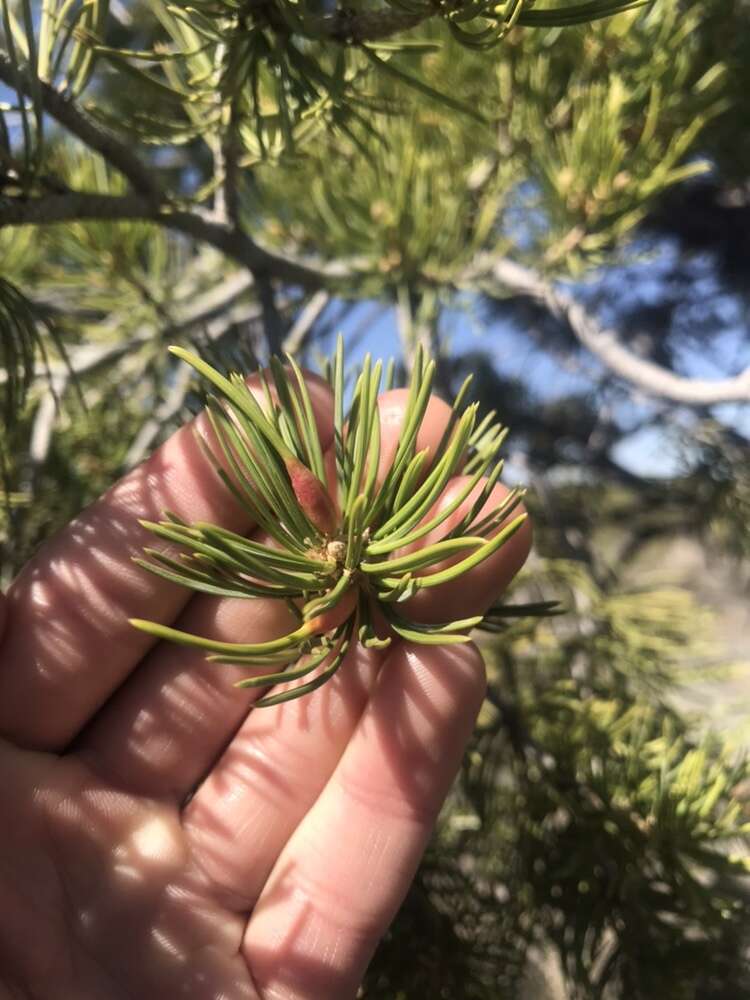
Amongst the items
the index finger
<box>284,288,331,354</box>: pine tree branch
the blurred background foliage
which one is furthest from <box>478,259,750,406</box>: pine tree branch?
the index finger

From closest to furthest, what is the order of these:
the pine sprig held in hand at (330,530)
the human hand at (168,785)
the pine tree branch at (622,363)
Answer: the pine sprig held in hand at (330,530), the human hand at (168,785), the pine tree branch at (622,363)

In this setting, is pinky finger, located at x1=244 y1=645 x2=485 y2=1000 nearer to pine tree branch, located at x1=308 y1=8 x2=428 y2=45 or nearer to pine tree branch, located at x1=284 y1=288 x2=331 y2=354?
pine tree branch, located at x1=308 y1=8 x2=428 y2=45

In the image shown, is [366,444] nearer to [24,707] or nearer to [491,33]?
[491,33]

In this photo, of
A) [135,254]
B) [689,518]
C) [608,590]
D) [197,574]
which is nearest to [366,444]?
[197,574]

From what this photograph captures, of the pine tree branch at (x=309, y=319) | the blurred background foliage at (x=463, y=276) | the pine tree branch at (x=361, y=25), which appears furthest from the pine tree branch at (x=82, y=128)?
the pine tree branch at (x=309, y=319)

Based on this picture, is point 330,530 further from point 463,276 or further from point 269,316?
point 463,276

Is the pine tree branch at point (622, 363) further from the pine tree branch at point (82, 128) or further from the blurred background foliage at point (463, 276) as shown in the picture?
the pine tree branch at point (82, 128)

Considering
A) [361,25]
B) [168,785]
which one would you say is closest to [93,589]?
[168,785]
